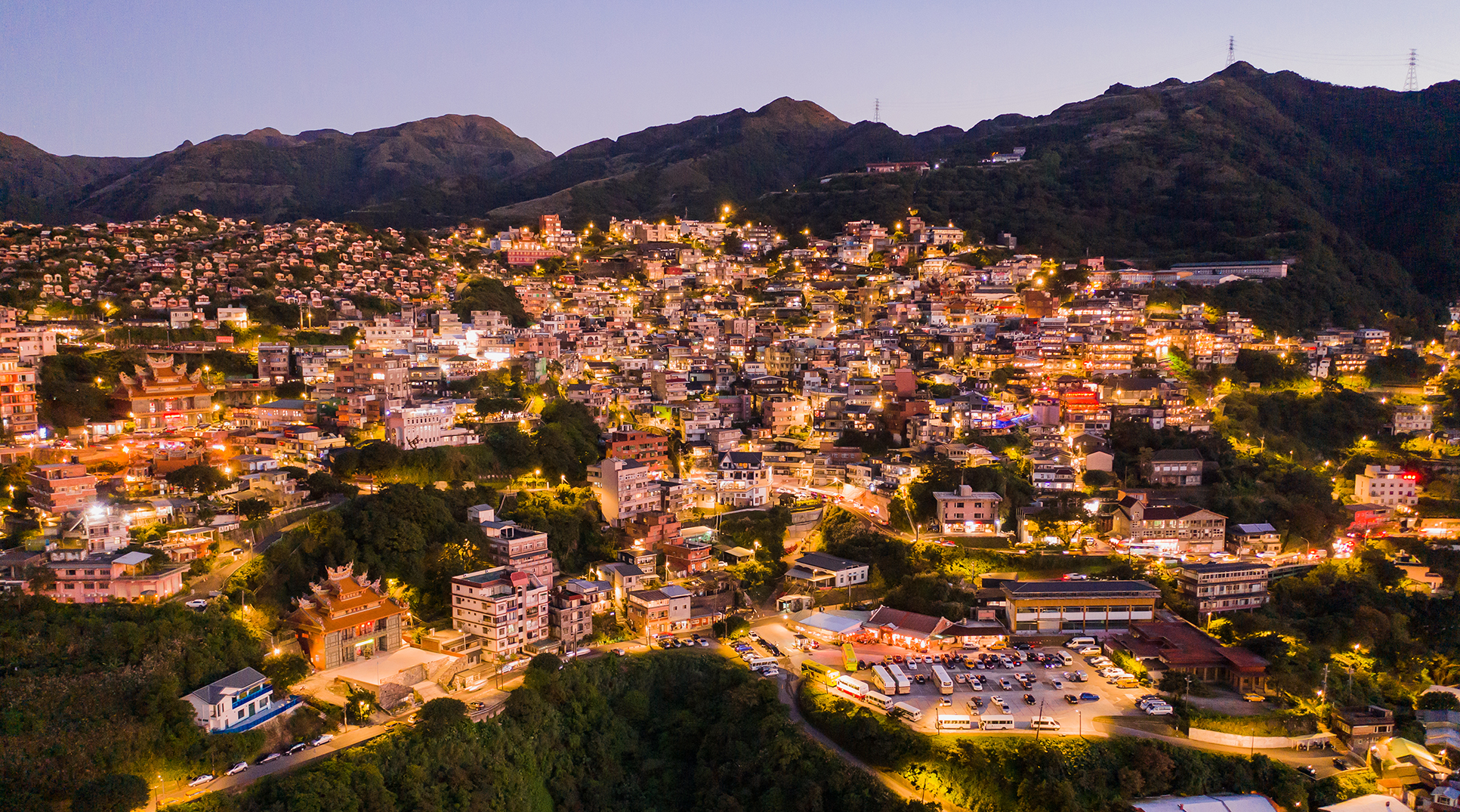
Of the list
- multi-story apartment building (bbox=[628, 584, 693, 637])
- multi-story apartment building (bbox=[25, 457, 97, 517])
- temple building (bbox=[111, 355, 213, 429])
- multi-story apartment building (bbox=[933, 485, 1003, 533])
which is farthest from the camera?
temple building (bbox=[111, 355, 213, 429])

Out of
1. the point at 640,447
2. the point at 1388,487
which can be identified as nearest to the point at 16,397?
the point at 640,447

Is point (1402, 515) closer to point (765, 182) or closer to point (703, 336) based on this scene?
point (703, 336)

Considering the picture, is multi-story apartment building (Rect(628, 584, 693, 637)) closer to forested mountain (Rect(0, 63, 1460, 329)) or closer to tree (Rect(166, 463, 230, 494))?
tree (Rect(166, 463, 230, 494))

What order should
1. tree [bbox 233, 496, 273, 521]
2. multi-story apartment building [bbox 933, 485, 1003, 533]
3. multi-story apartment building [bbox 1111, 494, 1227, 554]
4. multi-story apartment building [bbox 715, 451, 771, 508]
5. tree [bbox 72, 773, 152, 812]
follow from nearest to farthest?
tree [bbox 72, 773, 152, 812], tree [bbox 233, 496, 273, 521], multi-story apartment building [bbox 1111, 494, 1227, 554], multi-story apartment building [bbox 933, 485, 1003, 533], multi-story apartment building [bbox 715, 451, 771, 508]

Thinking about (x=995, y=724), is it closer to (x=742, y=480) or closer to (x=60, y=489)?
(x=742, y=480)

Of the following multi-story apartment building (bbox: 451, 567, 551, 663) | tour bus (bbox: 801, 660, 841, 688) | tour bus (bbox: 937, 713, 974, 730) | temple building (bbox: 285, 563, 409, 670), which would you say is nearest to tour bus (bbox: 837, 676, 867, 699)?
tour bus (bbox: 801, 660, 841, 688)

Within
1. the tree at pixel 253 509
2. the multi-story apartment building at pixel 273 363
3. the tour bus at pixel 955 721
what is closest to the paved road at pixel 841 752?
the tour bus at pixel 955 721

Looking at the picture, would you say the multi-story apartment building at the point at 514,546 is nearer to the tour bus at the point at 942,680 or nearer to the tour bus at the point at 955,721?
the tour bus at the point at 942,680

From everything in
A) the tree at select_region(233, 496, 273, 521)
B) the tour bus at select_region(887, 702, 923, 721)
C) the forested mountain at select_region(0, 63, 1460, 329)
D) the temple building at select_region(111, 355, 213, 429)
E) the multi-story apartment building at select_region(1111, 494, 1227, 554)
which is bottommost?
the tour bus at select_region(887, 702, 923, 721)
